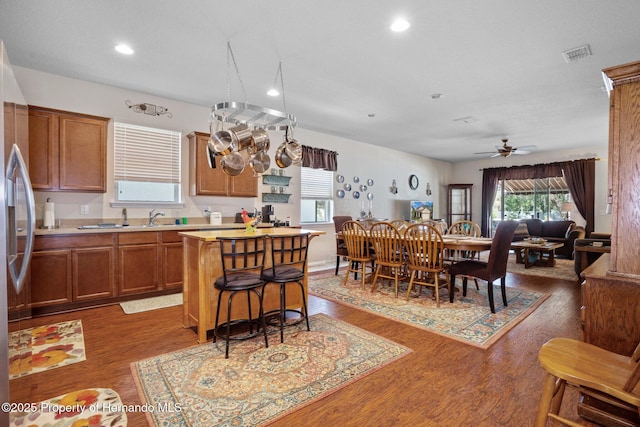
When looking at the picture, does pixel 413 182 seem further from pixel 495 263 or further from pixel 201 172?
pixel 201 172

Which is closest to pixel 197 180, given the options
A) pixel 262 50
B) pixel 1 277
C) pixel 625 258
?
pixel 262 50

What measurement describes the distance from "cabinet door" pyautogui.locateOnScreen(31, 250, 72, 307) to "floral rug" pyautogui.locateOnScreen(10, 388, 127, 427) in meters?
1.92

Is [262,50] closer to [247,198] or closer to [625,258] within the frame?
[247,198]

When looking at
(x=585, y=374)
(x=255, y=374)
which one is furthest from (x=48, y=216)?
(x=585, y=374)

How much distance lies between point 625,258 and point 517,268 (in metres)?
5.08

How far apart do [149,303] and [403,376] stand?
10.3 ft

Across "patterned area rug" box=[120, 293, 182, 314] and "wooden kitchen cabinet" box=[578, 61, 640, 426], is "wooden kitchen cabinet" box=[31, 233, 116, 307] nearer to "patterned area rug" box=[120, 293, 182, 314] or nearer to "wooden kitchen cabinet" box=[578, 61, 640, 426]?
"patterned area rug" box=[120, 293, 182, 314]

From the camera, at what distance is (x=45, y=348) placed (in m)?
2.56

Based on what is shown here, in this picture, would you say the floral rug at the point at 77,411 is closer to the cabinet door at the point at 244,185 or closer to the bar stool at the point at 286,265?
the bar stool at the point at 286,265

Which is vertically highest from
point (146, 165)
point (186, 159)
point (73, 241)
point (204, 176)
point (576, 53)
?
point (576, 53)

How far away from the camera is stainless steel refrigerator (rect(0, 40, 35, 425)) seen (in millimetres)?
1428

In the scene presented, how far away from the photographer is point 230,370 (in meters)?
2.22

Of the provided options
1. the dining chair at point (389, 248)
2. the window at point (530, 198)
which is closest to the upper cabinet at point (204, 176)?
the dining chair at point (389, 248)

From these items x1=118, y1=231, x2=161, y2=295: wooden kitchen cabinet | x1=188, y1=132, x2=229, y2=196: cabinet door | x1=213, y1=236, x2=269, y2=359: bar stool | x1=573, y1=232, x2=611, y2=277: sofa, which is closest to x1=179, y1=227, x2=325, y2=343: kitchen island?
x1=213, y1=236, x2=269, y2=359: bar stool
